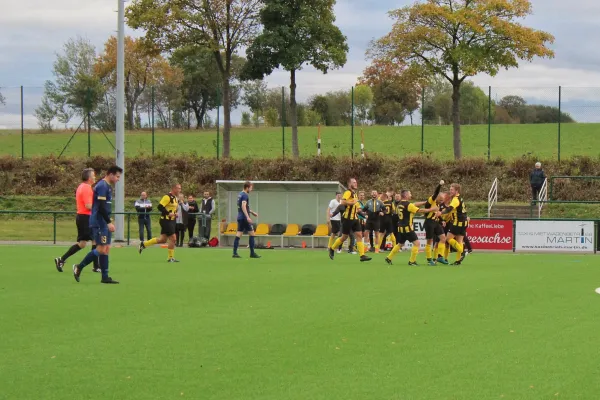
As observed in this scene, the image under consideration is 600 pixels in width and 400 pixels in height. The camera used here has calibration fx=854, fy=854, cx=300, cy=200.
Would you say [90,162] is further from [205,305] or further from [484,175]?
[205,305]

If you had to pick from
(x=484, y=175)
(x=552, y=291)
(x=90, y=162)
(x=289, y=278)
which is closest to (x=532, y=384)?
(x=552, y=291)

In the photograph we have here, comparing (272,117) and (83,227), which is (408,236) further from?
(272,117)

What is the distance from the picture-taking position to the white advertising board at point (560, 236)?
27.7 meters

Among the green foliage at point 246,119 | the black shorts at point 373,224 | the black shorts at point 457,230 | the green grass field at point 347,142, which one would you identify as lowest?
the black shorts at point 373,224

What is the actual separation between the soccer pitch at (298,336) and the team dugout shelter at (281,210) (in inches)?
484

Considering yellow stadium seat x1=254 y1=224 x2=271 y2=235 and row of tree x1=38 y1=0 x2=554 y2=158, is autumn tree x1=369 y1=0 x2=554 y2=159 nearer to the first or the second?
row of tree x1=38 y1=0 x2=554 y2=158

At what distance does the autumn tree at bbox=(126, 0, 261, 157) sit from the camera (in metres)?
40.5

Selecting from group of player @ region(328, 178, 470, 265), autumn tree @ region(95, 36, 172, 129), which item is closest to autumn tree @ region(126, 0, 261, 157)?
group of player @ region(328, 178, 470, 265)

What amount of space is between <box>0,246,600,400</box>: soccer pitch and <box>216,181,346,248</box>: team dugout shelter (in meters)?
12.3

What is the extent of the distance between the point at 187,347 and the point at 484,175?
3349 centimetres

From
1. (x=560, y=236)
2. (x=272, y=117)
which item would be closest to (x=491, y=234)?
(x=560, y=236)

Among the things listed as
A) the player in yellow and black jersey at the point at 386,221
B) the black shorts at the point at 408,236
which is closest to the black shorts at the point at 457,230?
the black shorts at the point at 408,236

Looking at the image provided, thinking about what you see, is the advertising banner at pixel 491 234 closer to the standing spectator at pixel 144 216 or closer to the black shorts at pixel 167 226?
the standing spectator at pixel 144 216

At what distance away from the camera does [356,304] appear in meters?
12.7
